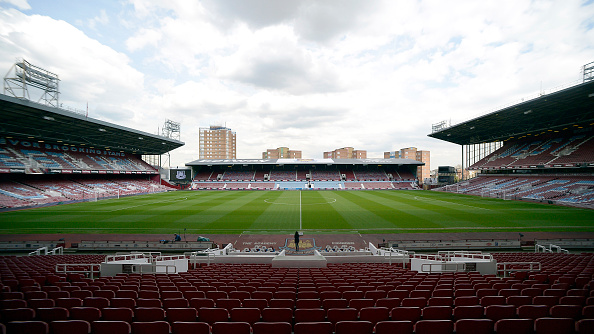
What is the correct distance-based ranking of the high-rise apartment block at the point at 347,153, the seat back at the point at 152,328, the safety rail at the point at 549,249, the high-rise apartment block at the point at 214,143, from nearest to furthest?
the seat back at the point at 152,328 < the safety rail at the point at 549,249 < the high-rise apartment block at the point at 214,143 < the high-rise apartment block at the point at 347,153

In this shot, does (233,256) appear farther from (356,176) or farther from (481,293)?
(356,176)

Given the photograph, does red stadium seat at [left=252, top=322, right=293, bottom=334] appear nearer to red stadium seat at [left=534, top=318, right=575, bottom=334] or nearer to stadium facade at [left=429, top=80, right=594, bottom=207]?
red stadium seat at [left=534, top=318, right=575, bottom=334]

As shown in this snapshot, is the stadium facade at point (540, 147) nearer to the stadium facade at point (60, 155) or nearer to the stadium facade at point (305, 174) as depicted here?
the stadium facade at point (305, 174)

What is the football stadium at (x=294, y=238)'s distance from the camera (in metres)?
4.15

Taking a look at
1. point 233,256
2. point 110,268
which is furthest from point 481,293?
point 110,268

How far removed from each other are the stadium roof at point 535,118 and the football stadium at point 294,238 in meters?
0.42

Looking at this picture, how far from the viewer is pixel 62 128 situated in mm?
42219

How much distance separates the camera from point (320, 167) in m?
85.1

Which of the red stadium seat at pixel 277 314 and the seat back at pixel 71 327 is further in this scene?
the red stadium seat at pixel 277 314

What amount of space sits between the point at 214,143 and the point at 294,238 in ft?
462

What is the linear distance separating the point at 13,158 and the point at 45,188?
6474 millimetres

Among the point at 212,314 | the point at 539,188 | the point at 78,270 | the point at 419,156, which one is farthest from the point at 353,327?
the point at 419,156

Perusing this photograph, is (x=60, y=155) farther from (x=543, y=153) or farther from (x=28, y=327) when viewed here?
(x=543, y=153)

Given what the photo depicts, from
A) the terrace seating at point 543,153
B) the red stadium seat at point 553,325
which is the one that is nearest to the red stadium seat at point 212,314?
the red stadium seat at point 553,325
